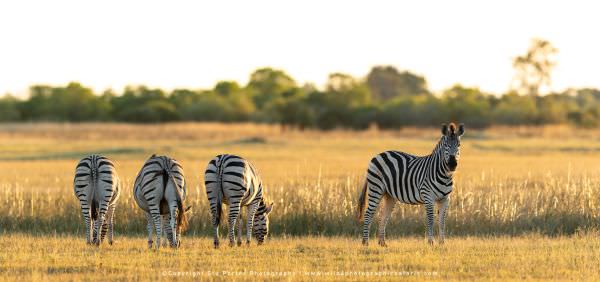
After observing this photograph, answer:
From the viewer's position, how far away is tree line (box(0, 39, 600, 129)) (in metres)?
88.1

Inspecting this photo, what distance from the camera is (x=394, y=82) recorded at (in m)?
146

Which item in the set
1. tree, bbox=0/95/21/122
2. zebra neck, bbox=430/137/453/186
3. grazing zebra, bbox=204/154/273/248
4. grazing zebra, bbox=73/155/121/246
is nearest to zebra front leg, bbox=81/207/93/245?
grazing zebra, bbox=73/155/121/246

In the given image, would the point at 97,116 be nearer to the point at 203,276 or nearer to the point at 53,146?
the point at 53,146

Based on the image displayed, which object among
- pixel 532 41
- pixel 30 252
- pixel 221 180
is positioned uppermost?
pixel 532 41

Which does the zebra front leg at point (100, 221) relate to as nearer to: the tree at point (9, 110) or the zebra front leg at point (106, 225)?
the zebra front leg at point (106, 225)

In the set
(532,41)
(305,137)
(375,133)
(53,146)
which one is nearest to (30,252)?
(53,146)

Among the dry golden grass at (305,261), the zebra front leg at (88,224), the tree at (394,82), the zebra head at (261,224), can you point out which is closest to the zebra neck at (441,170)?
the dry golden grass at (305,261)

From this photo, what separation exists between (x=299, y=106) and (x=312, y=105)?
3.43 meters

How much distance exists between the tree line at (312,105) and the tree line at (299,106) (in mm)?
94

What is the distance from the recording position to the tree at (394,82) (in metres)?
143

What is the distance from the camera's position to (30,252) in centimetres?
1516

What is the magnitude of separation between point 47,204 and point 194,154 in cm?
2851

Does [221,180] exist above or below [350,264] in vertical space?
above

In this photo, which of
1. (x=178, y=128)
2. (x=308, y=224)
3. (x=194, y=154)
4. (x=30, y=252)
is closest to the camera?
(x=30, y=252)
